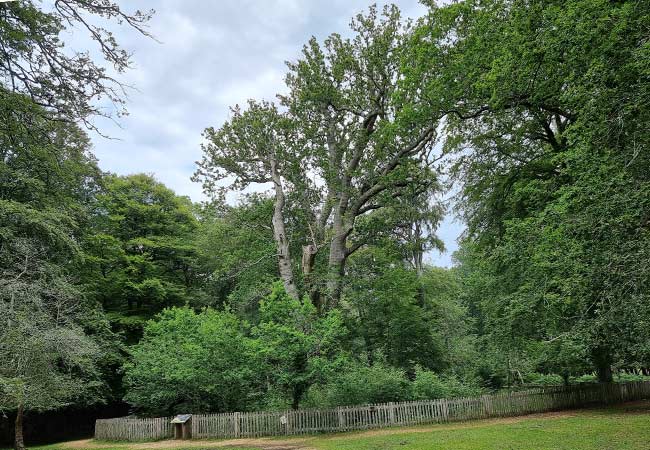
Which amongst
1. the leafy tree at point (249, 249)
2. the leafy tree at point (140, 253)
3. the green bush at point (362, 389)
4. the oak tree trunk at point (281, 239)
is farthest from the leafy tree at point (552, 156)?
the leafy tree at point (140, 253)

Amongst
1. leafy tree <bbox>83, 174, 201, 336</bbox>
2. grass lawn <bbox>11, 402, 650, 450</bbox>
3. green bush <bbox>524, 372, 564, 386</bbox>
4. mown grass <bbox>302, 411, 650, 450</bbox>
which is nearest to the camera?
mown grass <bbox>302, 411, 650, 450</bbox>

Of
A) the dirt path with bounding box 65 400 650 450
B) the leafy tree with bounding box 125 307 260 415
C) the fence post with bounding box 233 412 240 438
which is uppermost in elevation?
the leafy tree with bounding box 125 307 260 415

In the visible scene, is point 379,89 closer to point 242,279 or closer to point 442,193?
point 442,193

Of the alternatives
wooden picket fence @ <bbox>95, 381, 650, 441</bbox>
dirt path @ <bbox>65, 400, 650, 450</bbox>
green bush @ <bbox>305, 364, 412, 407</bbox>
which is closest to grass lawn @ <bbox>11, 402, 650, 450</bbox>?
dirt path @ <bbox>65, 400, 650, 450</bbox>

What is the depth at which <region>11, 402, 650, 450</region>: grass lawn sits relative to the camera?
35.5ft

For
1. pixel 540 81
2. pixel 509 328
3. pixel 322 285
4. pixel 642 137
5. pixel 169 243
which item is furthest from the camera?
pixel 169 243

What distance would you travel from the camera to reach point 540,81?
12859 mm

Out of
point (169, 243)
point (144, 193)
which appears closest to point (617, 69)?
point (169, 243)

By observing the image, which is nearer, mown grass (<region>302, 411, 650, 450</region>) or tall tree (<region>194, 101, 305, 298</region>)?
mown grass (<region>302, 411, 650, 450</region>)

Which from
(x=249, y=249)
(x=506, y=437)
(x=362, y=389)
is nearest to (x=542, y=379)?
(x=362, y=389)

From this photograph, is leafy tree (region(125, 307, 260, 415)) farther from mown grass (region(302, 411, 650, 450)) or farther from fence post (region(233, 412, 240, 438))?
mown grass (region(302, 411, 650, 450))

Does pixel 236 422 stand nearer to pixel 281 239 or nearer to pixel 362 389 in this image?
pixel 362 389

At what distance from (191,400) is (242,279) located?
7.06 metres

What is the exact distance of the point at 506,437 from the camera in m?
12.5
